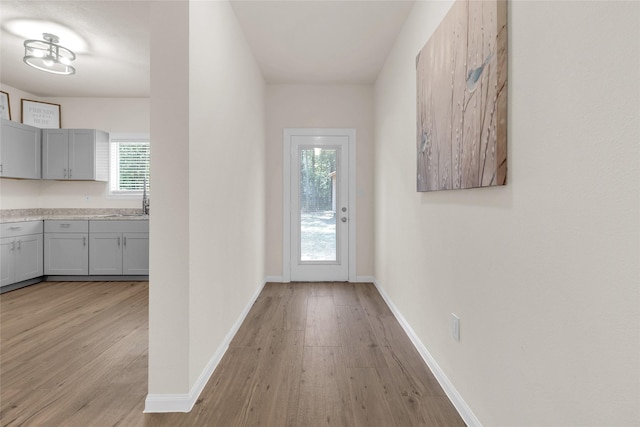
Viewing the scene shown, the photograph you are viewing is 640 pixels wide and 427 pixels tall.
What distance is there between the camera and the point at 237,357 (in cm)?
223

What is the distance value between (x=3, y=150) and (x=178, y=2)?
410cm

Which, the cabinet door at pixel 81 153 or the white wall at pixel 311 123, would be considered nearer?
the white wall at pixel 311 123

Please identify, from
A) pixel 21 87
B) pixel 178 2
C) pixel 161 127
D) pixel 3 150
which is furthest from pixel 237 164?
pixel 21 87

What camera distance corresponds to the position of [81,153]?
4605mm

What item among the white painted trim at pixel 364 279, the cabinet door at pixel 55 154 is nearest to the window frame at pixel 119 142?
the cabinet door at pixel 55 154

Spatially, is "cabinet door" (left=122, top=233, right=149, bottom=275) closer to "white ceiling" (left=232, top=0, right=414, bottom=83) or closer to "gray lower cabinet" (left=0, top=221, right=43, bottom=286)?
"gray lower cabinet" (left=0, top=221, right=43, bottom=286)

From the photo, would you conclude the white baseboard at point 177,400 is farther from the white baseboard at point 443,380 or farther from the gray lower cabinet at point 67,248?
the gray lower cabinet at point 67,248

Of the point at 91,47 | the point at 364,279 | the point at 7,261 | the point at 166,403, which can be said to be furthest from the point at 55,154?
the point at 364,279

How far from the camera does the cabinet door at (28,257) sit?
4.04m

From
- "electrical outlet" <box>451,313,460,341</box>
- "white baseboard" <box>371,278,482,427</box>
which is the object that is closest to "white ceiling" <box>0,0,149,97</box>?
"electrical outlet" <box>451,313,460,341</box>

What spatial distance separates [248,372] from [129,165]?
426cm

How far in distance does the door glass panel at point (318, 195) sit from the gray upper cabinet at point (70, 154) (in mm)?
3113

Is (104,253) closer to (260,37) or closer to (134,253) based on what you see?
(134,253)

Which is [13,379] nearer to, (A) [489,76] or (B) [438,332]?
(B) [438,332]
